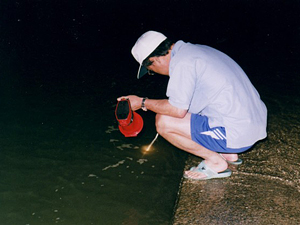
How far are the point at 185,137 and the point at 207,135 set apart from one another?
0.71 ft

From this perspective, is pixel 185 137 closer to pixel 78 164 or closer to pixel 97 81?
pixel 78 164

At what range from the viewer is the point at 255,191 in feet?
8.20

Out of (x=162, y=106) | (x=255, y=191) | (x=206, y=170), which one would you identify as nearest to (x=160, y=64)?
(x=162, y=106)

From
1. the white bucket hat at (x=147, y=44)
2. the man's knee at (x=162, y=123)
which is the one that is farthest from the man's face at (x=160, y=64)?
the man's knee at (x=162, y=123)

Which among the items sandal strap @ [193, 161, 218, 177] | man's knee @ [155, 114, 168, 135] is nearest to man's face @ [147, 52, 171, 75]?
man's knee @ [155, 114, 168, 135]

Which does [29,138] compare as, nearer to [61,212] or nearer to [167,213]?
[61,212]

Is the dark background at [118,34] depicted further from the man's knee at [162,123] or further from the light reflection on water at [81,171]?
the man's knee at [162,123]

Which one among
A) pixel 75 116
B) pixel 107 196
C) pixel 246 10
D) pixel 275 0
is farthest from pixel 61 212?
pixel 275 0

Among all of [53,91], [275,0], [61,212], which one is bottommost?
[61,212]

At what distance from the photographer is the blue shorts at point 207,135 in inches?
94.3

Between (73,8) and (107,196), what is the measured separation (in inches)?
320

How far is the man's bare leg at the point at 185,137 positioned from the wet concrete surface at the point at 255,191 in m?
0.17

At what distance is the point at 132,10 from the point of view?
8797 millimetres

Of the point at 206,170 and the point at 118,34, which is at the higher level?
the point at 118,34
